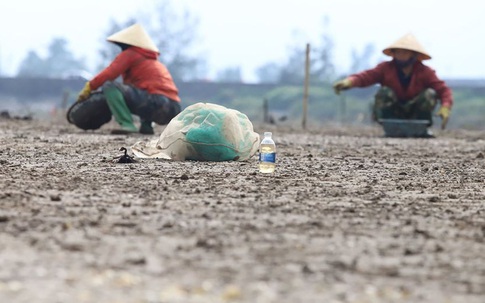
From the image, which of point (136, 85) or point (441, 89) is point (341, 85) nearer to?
point (441, 89)

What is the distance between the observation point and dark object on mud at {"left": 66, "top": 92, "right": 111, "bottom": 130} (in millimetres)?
14320

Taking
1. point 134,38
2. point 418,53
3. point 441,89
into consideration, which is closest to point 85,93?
point 134,38

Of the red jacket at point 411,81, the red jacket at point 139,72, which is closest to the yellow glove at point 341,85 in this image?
the red jacket at point 411,81

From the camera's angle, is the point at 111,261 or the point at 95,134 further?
the point at 95,134

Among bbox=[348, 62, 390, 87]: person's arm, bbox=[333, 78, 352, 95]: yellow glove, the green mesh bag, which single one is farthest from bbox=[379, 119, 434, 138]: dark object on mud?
the green mesh bag

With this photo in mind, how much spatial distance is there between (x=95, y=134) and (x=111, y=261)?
33.6ft

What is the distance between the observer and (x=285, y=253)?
4.72m

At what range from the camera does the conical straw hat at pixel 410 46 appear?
16.1m

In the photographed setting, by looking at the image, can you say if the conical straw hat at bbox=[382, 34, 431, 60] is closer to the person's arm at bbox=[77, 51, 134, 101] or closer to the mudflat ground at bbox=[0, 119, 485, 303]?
the person's arm at bbox=[77, 51, 134, 101]

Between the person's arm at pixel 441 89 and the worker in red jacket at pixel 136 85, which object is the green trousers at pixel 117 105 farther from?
the person's arm at pixel 441 89

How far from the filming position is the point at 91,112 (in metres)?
14.5

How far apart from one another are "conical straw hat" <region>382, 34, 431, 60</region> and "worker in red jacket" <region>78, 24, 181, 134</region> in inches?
154

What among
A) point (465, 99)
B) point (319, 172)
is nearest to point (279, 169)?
point (319, 172)

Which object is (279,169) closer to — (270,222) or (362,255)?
(270,222)
